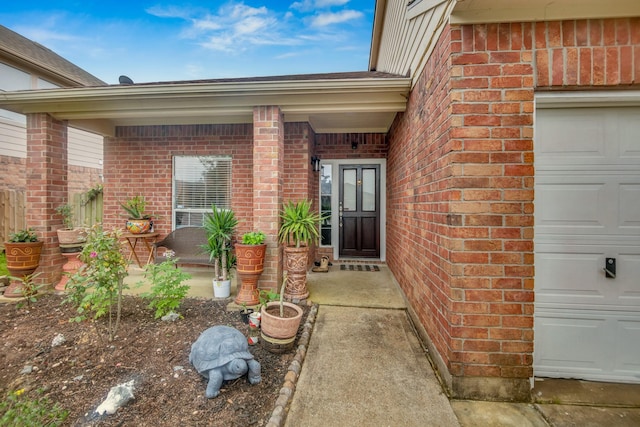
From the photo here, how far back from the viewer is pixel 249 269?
9.97 ft

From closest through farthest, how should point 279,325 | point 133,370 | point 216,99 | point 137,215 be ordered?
point 133,370 < point 279,325 < point 216,99 < point 137,215

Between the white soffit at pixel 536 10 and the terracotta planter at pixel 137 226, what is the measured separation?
16.7 ft

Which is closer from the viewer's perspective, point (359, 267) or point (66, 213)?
point (66, 213)

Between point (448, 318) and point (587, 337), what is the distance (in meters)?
1.08

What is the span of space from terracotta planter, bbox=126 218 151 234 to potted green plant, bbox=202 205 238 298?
73.8 inches

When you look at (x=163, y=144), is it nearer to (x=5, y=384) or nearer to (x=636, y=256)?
(x=5, y=384)

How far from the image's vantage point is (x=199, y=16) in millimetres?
8039

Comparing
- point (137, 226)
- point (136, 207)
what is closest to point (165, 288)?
point (137, 226)

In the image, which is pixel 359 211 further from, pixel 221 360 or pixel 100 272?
pixel 100 272

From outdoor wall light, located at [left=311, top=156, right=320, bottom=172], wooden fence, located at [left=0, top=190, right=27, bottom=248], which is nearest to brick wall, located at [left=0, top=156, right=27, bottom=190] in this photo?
wooden fence, located at [left=0, top=190, right=27, bottom=248]

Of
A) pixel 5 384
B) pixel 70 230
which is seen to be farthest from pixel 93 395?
pixel 70 230

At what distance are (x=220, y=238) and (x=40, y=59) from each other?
→ 9327mm

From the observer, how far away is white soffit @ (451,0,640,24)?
1.60m

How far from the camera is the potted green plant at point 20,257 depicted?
130 inches
